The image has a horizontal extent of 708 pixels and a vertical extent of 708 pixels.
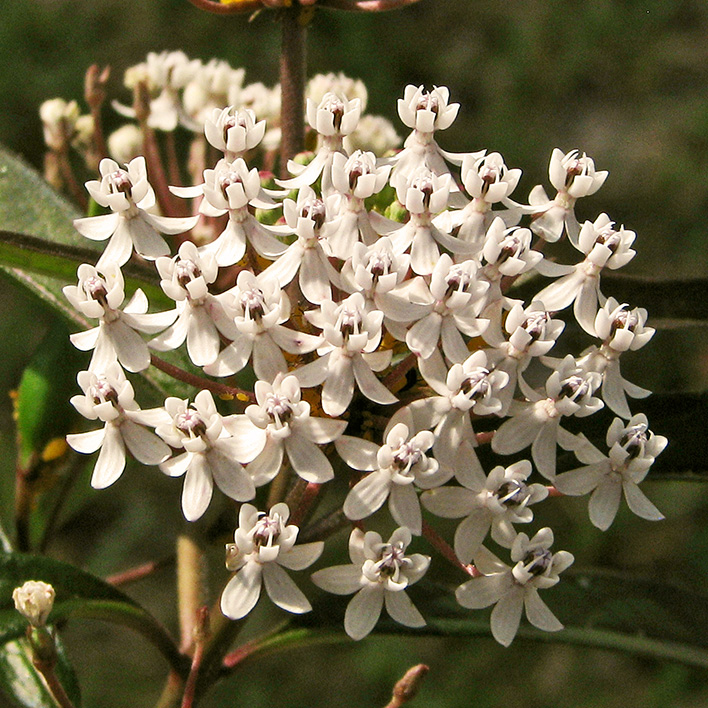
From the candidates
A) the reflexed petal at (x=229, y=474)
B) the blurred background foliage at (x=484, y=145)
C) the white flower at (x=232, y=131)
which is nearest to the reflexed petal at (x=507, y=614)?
the reflexed petal at (x=229, y=474)

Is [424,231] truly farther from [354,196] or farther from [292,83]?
[292,83]

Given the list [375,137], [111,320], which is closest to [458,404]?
[111,320]

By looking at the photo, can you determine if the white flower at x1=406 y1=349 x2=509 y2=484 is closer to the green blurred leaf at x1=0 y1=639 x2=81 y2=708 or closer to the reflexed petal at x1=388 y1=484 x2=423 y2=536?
the reflexed petal at x1=388 y1=484 x2=423 y2=536

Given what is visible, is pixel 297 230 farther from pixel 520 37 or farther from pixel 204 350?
pixel 520 37

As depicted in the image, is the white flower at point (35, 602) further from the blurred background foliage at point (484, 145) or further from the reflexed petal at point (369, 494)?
the blurred background foliage at point (484, 145)

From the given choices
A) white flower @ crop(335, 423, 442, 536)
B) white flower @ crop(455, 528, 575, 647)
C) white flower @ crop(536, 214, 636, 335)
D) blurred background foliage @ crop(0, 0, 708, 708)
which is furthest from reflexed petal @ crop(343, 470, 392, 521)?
blurred background foliage @ crop(0, 0, 708, 708)
